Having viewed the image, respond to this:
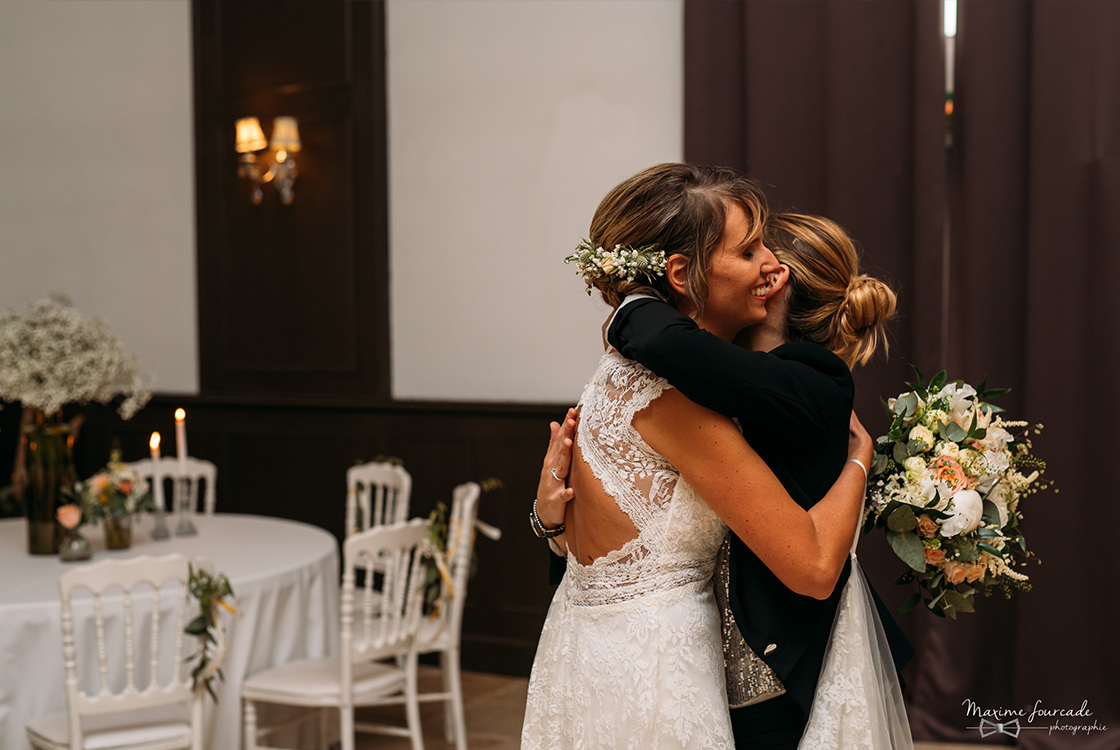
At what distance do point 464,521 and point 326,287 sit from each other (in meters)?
2.03

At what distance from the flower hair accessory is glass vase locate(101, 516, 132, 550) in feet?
7.89

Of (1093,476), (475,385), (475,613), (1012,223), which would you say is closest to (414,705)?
(475,613)

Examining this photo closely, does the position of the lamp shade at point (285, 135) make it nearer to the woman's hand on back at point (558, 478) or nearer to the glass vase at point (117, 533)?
the glass vase at point (117, 533)

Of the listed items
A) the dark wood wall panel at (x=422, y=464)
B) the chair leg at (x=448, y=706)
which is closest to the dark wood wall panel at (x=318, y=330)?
the dark wood wall panel at (x=422, y=464)

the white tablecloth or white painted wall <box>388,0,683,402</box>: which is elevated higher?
white painted wall <box>388,0,683,402</box>

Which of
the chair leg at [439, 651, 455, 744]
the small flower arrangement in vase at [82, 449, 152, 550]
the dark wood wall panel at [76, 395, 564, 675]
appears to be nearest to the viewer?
the small flower arrangement in vase at [82, 449, 152, 550]

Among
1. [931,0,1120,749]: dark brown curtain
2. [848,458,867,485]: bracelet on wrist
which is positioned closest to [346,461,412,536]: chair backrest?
[931,0,1120,749]: dark brown curtain

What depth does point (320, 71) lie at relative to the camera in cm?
485

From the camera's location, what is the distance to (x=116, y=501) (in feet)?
10.6

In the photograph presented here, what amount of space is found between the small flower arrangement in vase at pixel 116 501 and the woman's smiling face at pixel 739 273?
7.98 feet

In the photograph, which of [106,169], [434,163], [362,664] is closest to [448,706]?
[362,664]

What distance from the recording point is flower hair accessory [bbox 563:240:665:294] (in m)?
1.42

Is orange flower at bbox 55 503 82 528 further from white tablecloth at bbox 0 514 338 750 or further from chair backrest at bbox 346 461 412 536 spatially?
chair backrest at bbox 346 461 412 536

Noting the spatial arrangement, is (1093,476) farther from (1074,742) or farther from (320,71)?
(320,71)
